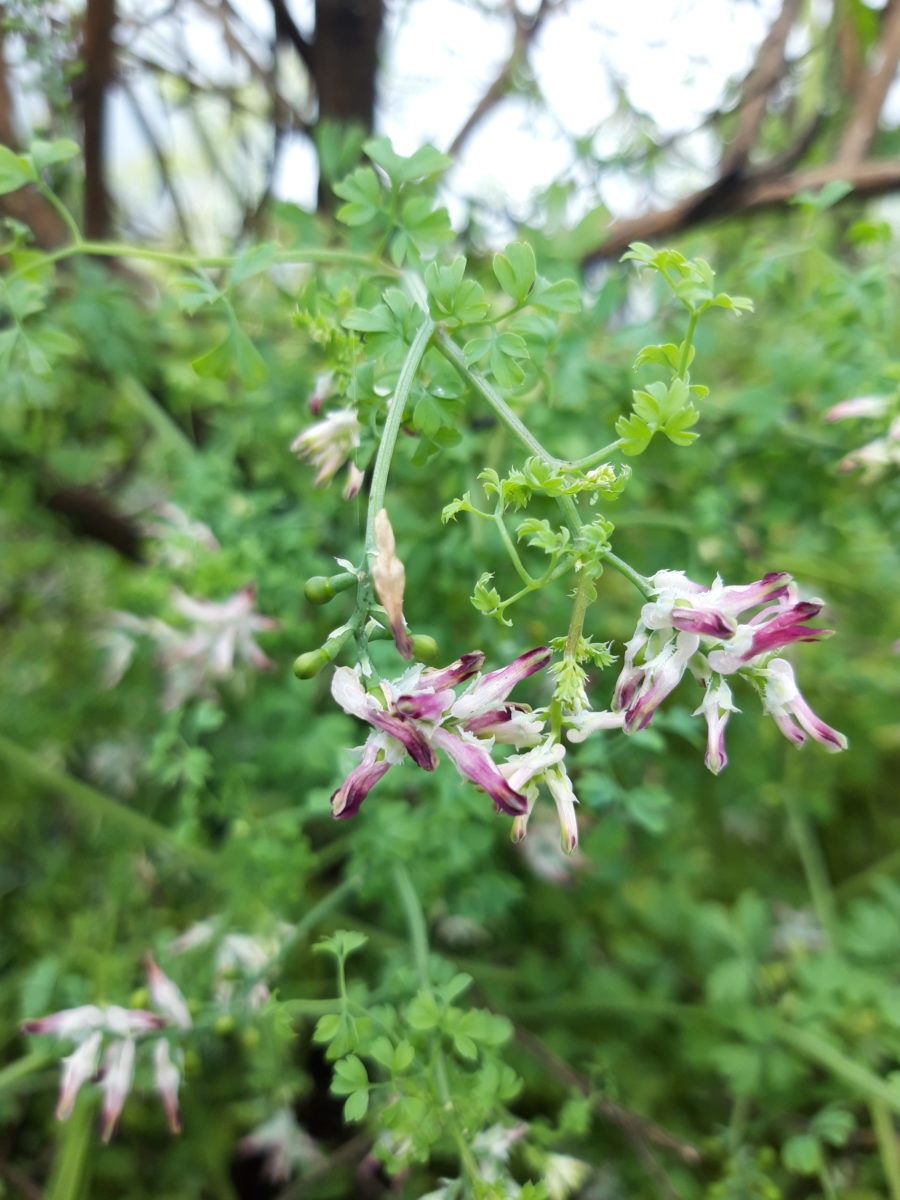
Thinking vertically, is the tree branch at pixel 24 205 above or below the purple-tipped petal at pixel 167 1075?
above

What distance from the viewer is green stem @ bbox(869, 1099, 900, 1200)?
1.18m

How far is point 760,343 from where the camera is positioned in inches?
70.9

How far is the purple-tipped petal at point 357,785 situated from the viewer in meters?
0.58

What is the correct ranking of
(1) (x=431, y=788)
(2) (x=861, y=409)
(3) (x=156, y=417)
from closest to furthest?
(2) (x=861, y=409) → (1) (x=431, y=788) → (3) (x=156, y=417)

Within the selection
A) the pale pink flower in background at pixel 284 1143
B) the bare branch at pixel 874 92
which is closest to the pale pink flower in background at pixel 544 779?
the pale pink flower in background at pixel 284 1143

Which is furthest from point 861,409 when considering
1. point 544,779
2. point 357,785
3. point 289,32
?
point 289,32

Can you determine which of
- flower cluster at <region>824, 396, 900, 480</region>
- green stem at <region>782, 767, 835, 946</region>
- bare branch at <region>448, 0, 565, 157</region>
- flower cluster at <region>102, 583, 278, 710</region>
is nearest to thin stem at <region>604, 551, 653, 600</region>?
flower cluster at <region>824, 396, 900, 480</region>

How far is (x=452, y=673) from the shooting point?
1.89 feet

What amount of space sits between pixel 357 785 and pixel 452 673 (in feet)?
0.31

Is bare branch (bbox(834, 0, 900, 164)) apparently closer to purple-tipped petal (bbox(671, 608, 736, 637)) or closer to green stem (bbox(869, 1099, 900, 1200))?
purple-tipped petal (bbox(671, 608, 736, 637))

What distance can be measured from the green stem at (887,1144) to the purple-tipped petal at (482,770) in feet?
3.11

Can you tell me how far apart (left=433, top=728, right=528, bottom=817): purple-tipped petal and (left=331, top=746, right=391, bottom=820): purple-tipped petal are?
0.04 metres

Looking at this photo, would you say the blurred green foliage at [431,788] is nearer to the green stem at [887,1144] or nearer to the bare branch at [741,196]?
the green stem at [887,1144]

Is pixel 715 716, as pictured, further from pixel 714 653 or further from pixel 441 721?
pixel 441 721
